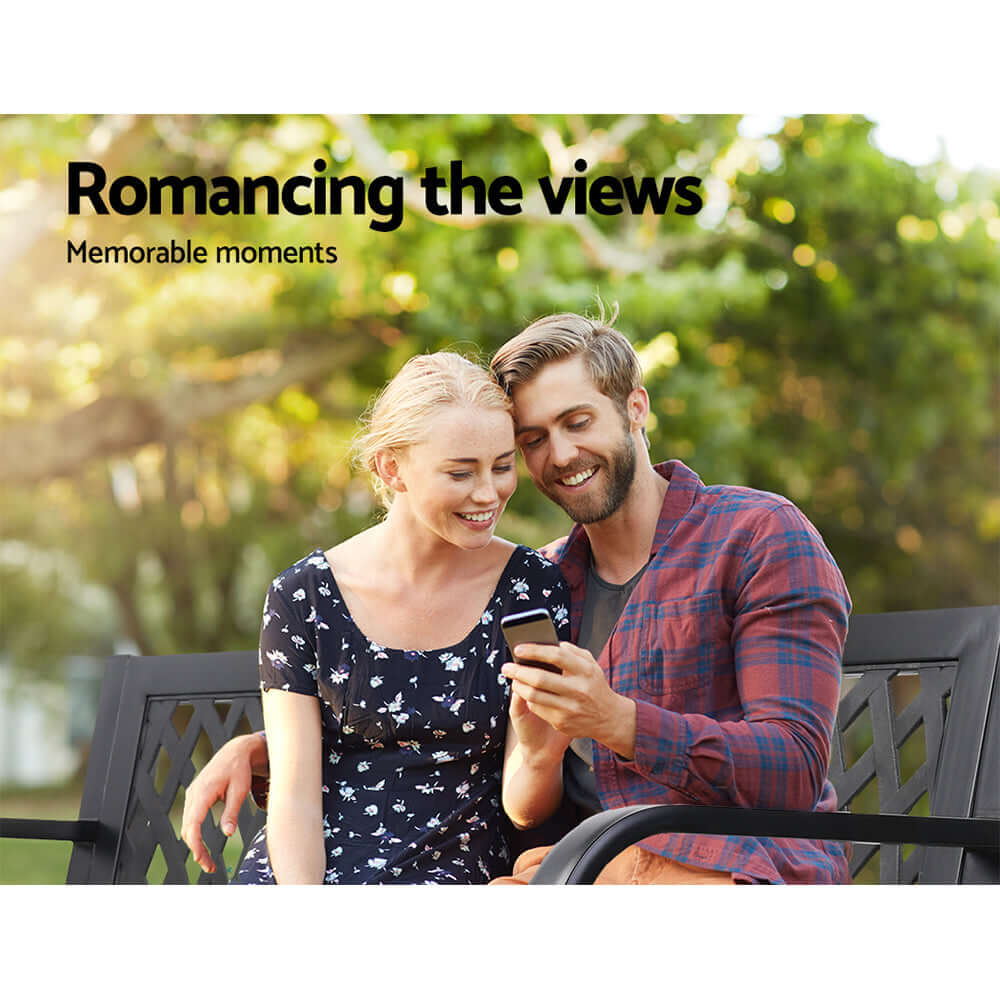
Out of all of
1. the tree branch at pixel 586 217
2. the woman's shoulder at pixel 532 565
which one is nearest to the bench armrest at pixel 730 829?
the woman's shoulder at pixel 532 565

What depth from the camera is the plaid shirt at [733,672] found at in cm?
163

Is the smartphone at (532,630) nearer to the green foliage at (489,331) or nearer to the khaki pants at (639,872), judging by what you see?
the khaki pants at (639,872)

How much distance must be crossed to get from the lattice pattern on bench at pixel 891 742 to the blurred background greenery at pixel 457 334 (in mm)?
3787

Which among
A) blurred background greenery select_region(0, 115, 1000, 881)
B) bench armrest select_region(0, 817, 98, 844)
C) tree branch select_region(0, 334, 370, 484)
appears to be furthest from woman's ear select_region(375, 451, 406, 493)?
tree branch select_region(0, 334, 370, 484)

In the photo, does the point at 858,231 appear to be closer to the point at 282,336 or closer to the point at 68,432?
the point at 282,336

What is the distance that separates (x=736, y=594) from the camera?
1804 mm

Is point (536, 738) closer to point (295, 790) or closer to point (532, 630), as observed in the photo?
point (532, 630)

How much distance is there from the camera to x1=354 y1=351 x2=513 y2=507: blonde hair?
1.92m

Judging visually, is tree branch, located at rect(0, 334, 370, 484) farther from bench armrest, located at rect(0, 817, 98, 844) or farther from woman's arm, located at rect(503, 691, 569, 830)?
woman's arm, located at rect(503, 691, 569, 830)

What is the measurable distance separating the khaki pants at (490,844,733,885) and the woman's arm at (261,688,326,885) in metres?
0.27

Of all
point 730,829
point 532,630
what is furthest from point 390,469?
point 730,829

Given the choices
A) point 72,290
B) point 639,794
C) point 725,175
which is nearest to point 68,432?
point 72,290

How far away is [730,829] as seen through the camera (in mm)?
1434
